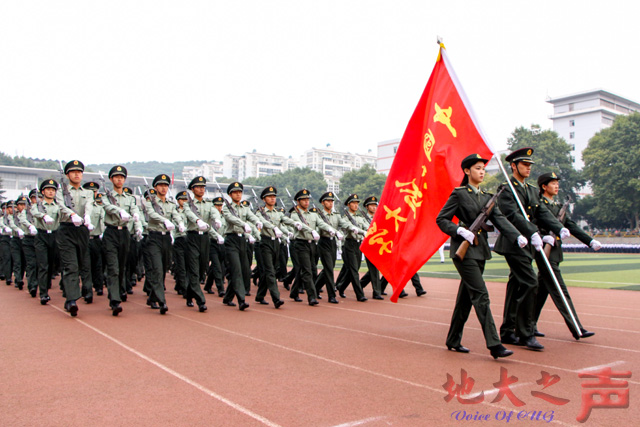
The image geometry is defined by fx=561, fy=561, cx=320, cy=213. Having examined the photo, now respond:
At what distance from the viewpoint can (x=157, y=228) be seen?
30.7 ft

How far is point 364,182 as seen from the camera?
89688 mm

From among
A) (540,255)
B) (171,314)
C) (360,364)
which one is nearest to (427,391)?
(360,364)

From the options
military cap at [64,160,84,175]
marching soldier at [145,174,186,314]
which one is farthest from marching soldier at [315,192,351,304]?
military cap at [64,160,84,175]

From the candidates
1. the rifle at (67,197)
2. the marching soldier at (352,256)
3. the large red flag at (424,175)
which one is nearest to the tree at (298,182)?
the marching soldier at (352,256)

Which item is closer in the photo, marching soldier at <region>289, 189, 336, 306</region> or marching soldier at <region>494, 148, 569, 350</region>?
marching soldier at <region>494, 148, 569, 350</region>

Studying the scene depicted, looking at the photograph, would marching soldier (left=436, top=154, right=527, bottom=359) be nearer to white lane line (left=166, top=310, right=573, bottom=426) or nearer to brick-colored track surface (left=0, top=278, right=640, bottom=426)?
brick-colored track surface (left=0, top=278, right=640, bottom=426)

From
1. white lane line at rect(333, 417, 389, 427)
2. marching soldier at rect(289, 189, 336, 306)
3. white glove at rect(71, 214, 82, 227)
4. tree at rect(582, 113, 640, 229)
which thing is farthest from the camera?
tree at rect(582, 113, 640, 229)

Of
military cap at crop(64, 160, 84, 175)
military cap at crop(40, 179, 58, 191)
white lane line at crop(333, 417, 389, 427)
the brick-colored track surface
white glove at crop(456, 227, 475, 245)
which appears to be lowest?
the brick-colored track surface

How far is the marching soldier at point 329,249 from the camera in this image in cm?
1062

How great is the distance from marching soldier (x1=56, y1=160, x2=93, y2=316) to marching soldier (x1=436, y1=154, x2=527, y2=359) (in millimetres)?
5256

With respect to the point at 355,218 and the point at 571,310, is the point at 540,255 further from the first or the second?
the point at 355,218

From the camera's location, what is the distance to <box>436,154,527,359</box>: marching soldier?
19.4 ft

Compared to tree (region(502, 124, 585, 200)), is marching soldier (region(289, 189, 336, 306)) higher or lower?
lower

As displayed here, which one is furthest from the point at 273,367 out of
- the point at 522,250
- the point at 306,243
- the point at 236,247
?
the point at 306,243
